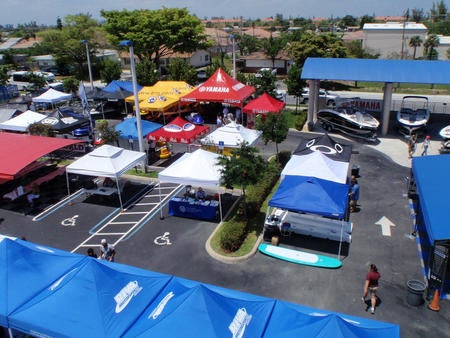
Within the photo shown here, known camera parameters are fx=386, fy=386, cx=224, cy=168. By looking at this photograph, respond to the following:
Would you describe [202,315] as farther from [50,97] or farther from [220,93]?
[50,97]

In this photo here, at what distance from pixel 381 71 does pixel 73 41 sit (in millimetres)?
47414

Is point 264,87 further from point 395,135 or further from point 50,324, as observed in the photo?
point 50,324

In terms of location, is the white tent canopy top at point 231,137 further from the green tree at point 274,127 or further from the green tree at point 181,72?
the green tree at point 181,72

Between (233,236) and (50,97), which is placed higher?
(50,97)

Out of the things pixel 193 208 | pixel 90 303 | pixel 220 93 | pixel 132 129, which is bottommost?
pixel 193 208

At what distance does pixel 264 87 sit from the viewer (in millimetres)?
30969

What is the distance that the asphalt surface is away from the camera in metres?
11.5

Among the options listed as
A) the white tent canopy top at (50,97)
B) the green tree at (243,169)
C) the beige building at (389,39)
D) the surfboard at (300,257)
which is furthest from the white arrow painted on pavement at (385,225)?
the beige building at (389,39)

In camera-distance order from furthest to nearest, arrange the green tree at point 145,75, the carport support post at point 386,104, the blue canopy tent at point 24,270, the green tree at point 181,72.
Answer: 1. the green tree at point 181,72
2. the green tree at point 145,75
3. the carport support post at point 386,104
4. the blue canopy tent at point 24,270

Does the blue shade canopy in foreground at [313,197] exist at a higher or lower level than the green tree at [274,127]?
lower

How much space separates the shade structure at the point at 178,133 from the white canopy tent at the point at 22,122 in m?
10.2

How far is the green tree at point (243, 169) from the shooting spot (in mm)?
14977

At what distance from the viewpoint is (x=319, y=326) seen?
780 centimetres

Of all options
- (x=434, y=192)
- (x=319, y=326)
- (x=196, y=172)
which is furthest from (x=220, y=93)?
(x=319, y=326)
